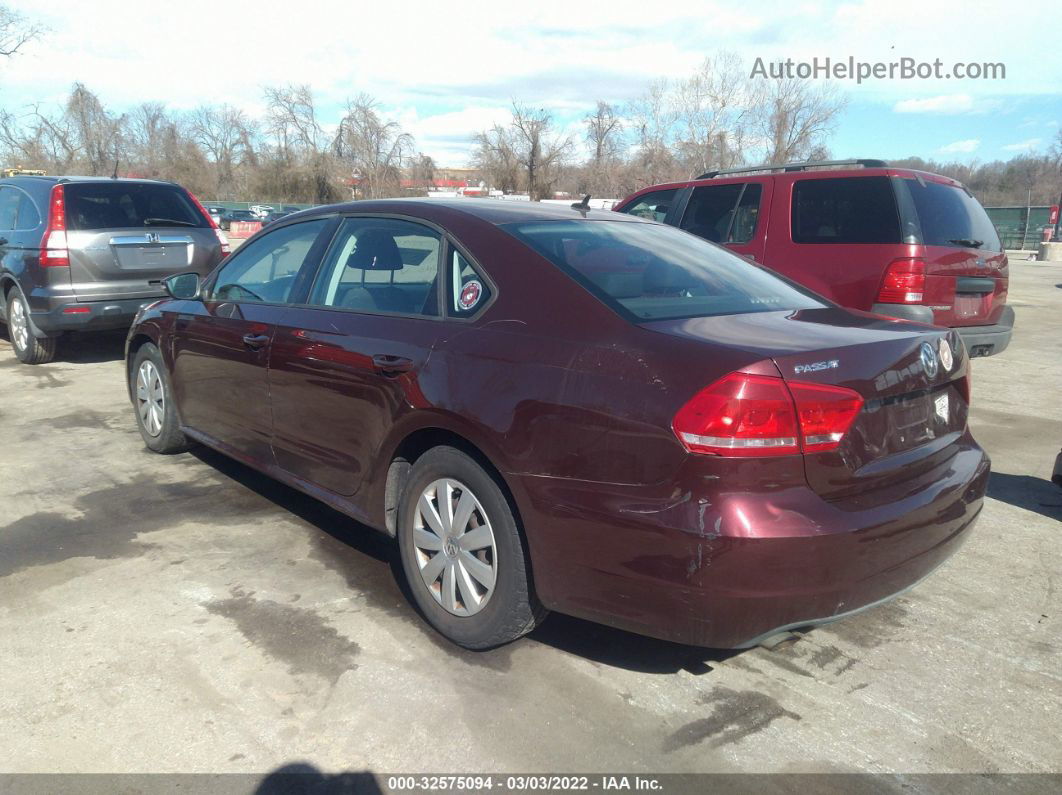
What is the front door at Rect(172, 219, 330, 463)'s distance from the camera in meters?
4.18

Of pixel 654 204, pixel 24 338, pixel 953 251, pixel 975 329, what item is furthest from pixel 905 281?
pixel 24 338

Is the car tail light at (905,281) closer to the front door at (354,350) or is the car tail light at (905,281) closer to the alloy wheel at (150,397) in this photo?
the front door at (354,350)

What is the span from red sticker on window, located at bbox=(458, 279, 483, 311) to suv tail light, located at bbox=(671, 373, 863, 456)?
1.05m

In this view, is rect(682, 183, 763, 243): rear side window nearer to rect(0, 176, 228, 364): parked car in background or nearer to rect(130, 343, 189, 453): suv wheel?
rect(130, 343, 189, 453): suv wheel

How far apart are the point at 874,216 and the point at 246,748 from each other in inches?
Result: 231

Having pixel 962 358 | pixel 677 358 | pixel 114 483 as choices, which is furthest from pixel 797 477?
pixel 114 483

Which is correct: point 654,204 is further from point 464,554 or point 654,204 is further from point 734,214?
point 464,554

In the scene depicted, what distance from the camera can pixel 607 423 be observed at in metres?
2.61

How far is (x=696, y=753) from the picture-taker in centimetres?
261

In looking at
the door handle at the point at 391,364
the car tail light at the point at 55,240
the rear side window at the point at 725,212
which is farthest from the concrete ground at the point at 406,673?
the car tail light at the point at 55,240

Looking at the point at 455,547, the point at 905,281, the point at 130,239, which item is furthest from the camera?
the point at 130,239

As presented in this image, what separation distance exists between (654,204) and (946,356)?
19.3 feet

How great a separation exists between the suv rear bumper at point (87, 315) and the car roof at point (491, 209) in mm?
4940

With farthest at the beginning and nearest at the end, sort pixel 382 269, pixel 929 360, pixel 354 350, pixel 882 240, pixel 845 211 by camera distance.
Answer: pixel 845 211 → pixel 882 240 → pixel 382 269 → pixel 354 350 → pixel 929 360
